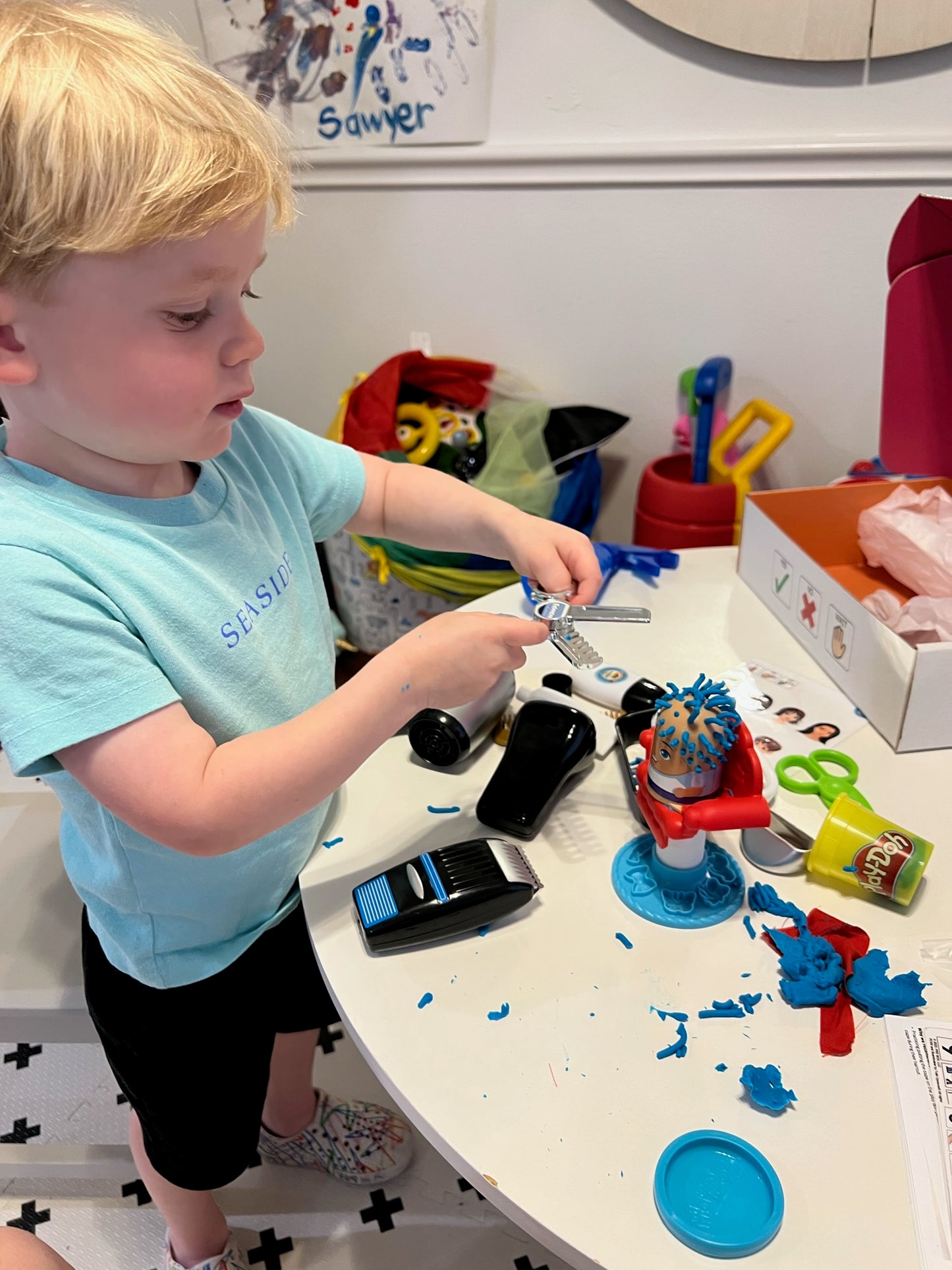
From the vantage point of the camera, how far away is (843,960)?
1.75 ft

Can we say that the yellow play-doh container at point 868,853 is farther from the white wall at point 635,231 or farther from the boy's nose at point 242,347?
the white wall at point 635,231

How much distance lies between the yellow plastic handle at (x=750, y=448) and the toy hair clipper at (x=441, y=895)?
34.9 inches

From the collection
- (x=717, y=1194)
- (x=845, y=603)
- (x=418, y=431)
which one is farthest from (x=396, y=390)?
(x=717, y=1194)

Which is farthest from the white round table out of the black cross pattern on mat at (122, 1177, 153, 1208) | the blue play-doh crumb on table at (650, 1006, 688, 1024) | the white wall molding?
the white wall molding

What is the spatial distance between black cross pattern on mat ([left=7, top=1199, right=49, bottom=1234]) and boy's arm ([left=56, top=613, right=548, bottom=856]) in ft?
2.37

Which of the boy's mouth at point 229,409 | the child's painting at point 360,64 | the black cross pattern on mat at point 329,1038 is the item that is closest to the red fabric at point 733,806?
the boy's mouth at point 229,409

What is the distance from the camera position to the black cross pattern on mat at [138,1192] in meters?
0.96

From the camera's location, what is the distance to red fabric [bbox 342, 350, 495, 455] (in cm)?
142

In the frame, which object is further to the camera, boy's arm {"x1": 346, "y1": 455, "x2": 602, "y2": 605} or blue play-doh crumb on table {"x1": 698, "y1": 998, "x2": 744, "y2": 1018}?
boy's arm {"x1": 346, "y1": 455, "x2": 602, "y2": 605}

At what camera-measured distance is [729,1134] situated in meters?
0.45

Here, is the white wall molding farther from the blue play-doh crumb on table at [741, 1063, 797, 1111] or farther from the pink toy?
the blue play-doh crumb on table at [741, 1063, 797, 1111]

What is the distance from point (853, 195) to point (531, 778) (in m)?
1.10

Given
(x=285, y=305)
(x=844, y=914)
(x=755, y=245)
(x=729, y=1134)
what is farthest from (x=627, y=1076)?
(x=285, y=305)

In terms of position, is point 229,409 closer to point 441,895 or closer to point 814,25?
point 441,895
